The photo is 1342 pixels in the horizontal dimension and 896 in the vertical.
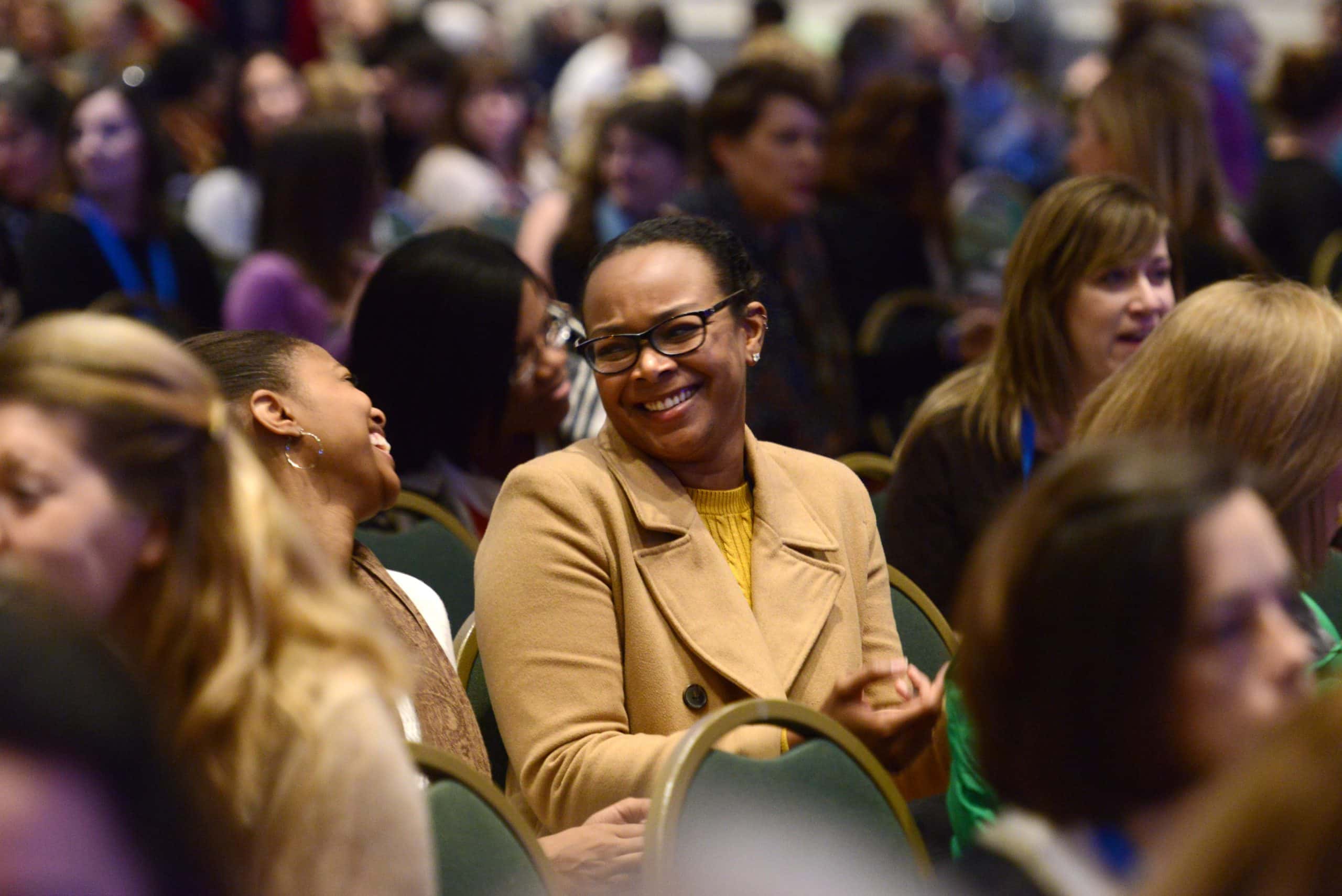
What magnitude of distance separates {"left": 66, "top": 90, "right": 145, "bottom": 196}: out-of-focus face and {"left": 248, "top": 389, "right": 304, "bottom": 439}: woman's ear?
3.22 m

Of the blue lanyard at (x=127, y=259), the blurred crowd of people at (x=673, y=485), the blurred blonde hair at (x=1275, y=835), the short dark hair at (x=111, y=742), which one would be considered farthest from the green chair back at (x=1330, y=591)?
the blue lanyard at (x=127, y=259)

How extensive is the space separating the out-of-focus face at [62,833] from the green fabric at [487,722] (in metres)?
1.55

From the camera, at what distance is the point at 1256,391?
2.45 meters

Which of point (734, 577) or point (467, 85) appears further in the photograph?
point (467, 85)

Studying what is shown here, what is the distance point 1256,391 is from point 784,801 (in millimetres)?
958

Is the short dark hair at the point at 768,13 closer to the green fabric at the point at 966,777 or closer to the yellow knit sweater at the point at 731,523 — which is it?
the yellow knit sweater at the point at 731,523

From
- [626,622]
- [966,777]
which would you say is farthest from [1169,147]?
[966,777]

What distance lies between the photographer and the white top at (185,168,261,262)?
6.56 m

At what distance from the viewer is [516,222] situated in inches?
265

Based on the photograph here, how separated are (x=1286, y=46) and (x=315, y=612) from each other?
20.0 ft

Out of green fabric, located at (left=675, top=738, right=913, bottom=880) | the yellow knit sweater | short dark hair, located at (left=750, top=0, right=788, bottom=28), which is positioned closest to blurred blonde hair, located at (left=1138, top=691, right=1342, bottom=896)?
green fabric, located at (left=675, top=738, right=913, bottom=880)

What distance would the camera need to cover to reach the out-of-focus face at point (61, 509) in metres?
1.54

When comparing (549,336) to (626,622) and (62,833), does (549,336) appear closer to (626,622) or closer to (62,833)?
(626,622)

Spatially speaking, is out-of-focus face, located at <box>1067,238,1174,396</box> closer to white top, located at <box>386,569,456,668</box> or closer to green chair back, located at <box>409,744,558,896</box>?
white top, located at <box>386,569,456,668</box>
